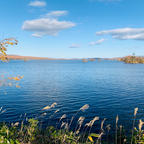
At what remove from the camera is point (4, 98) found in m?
36.8

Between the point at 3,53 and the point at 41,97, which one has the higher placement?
the point at 3,53

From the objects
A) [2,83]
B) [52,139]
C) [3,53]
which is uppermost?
[3,53]

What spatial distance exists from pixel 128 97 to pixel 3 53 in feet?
116

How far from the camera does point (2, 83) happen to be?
346 inches

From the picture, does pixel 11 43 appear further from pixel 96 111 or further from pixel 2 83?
pixel 96 111

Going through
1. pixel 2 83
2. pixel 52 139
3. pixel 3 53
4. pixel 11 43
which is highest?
pixel 11 43

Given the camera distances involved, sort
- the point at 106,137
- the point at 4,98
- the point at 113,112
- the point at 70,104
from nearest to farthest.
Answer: the point at 106,137
the point at 113,112
the point at 70,104
the point at 4,98

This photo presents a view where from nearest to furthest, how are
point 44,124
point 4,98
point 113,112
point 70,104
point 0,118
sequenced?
point 44,124
point 0,118
point 113,112
point 70,104
point 4,98

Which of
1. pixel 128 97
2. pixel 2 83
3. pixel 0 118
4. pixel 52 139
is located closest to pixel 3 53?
pixel 2 83

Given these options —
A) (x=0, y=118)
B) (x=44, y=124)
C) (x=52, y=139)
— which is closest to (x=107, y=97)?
(x=44, y=124)

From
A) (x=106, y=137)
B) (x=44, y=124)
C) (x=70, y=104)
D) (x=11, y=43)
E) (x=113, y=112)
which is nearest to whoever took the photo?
(x=11, y=43)

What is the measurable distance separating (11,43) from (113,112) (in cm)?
2395

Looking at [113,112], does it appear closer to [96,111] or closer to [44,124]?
[96,111]

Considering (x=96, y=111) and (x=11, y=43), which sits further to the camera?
(x=96, y=111)
